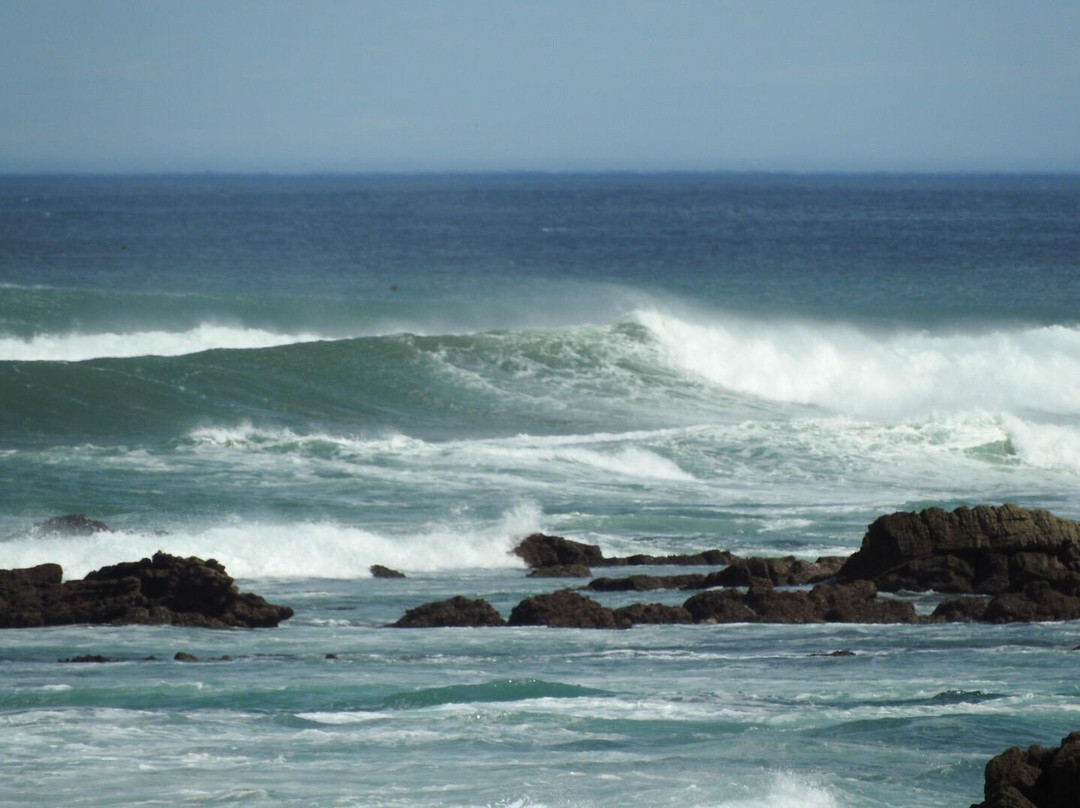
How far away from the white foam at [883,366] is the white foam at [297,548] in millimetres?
16514

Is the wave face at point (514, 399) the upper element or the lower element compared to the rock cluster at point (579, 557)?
upper

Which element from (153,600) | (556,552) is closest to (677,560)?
(556,552)

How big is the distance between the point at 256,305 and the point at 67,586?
115ft

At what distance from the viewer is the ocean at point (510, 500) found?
11430 mm

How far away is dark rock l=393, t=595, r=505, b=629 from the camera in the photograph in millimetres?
16438

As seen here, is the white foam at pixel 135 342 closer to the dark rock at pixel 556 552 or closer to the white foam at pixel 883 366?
the white foam at pixel 883 366

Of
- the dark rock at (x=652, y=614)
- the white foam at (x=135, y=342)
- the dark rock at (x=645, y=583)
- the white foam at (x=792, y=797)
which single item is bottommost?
the dark rock at (x=645, y=583)

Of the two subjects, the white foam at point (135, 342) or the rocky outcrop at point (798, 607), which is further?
the white foam at point (135, 342)

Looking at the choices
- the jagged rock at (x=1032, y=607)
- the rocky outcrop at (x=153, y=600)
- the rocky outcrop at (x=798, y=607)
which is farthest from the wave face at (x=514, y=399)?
the jagged rock at (x=1032, y=607)

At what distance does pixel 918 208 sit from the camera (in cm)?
13212

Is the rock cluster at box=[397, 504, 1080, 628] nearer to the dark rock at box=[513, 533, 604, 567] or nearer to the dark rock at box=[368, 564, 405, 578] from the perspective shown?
the dark rock at box=[513, 533, 604, 567]

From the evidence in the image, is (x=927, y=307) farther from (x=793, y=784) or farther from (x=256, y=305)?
(x=793, y=784)

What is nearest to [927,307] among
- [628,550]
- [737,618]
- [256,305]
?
[256,305]

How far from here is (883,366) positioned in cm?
4166
